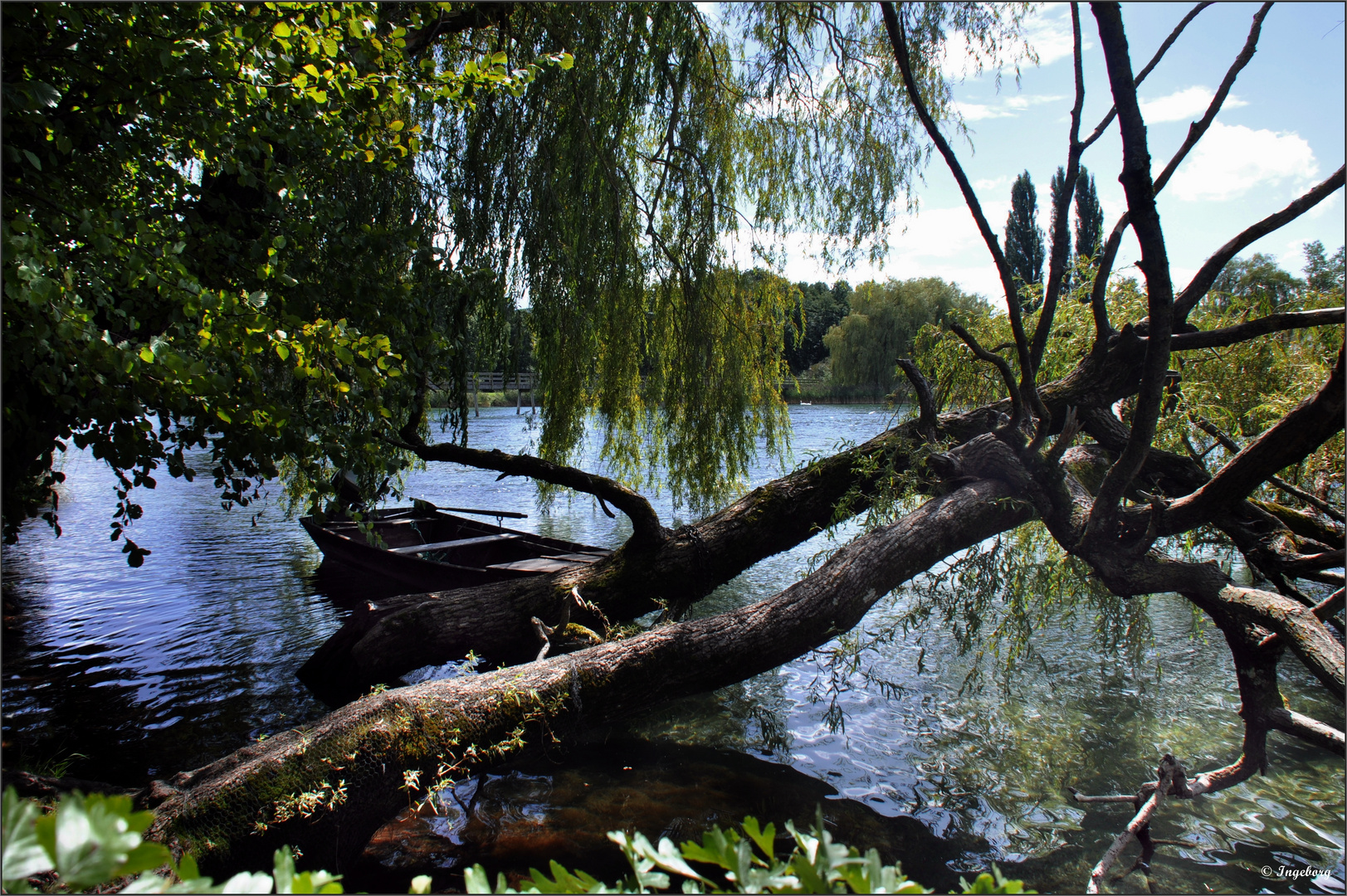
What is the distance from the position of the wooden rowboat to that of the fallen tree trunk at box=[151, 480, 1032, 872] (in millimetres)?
3100

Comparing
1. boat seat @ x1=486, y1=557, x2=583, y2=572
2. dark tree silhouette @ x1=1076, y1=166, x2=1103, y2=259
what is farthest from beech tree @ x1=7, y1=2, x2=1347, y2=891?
dark tree silhouette @ x1=1076, y1=166, x2=1103, y2=259

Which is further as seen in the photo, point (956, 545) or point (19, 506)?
point (956, 545)

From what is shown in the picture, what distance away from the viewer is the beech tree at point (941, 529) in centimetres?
276

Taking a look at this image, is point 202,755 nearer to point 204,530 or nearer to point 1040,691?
point 1040,691

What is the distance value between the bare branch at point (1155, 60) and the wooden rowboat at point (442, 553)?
5.12m

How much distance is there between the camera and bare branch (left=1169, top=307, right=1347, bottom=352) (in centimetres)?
274

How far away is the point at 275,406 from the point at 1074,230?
25201 mm

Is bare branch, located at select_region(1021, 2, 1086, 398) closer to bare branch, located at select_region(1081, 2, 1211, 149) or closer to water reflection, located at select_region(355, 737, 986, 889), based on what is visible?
bare branch, located at select_region(1081, 2, 1211, 149)

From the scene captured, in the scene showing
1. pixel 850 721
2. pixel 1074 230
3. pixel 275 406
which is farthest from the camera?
pixel 1074 230

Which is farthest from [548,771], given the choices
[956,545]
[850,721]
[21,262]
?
[21,262]

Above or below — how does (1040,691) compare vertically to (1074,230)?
below

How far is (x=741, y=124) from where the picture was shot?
6047 mm
